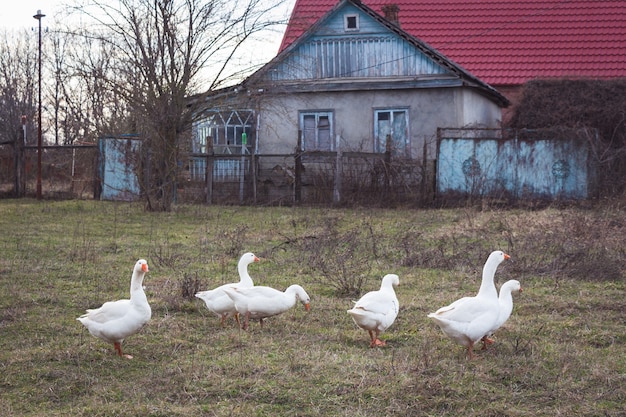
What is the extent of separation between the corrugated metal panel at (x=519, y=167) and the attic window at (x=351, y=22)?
19.1ft

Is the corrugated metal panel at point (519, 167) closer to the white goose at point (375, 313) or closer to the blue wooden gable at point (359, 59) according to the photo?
the blue wooden gable at point (359, 59)

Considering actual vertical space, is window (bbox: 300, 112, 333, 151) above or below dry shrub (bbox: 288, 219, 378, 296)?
above

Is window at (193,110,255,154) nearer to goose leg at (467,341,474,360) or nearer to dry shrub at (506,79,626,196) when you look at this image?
dry shrub at (506,79,626,196)

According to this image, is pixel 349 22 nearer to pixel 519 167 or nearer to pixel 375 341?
pixel 519 167

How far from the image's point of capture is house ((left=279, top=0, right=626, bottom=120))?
98.9 ft

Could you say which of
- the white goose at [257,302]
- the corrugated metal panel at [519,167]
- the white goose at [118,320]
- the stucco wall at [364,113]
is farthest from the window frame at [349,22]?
the white goose at [118,320]

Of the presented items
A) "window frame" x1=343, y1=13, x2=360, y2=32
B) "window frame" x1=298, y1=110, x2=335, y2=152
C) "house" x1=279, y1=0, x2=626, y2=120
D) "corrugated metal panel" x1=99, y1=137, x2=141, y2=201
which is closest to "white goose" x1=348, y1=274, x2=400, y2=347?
"corrugated metal panel" x1=99, y1=137, x2=141, y2=201

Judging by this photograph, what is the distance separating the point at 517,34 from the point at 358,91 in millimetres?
8613

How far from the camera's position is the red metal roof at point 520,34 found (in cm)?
3019

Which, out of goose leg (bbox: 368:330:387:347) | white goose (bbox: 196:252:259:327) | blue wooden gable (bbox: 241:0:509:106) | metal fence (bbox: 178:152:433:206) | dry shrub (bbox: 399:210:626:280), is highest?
blue wooden gable (bbox: 241:0:509:106)

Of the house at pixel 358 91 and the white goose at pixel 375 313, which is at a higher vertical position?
the house at pixel 358 91

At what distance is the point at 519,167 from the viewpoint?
20.8 m

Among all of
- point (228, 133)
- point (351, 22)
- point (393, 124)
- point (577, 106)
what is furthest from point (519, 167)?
point (228, 133)

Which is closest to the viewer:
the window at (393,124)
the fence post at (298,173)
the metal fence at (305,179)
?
the metal fence at (305,179)
